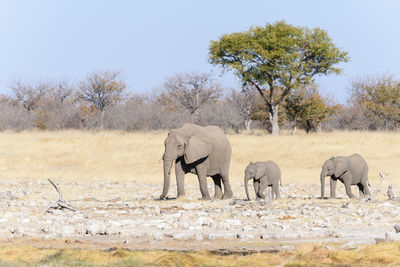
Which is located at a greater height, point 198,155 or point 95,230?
point 198,155

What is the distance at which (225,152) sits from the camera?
60.0 feet

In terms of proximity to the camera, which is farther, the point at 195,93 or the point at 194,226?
the point at 195,93

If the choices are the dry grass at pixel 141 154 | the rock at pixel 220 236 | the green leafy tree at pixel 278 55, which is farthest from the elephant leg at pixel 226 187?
the green leafy tree at pixel 278 55

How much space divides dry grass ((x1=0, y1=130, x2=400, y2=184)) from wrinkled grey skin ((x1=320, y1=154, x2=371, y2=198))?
26.3 feet

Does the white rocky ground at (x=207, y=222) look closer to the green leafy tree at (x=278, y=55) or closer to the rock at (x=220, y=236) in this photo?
the rock at (x=220, y=236)

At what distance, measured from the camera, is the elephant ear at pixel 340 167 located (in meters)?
20.3

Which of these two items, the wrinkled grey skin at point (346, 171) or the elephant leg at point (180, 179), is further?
the wrinkled grey skin at point (346, 171)

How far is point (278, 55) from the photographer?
4981 cm

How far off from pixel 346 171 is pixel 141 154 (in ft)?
58.2

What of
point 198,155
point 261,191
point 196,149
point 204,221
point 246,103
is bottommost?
point 261,191

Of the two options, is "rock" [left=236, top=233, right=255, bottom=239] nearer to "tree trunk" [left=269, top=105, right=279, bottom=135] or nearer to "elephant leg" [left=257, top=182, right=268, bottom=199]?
"elephant leg" [left=257, top=182, right=268, bottom=199]

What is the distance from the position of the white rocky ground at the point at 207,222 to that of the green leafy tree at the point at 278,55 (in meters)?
33.9

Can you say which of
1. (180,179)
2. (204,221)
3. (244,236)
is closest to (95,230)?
(204,221)

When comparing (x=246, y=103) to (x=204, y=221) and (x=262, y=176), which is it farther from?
(x=204, y=221)
